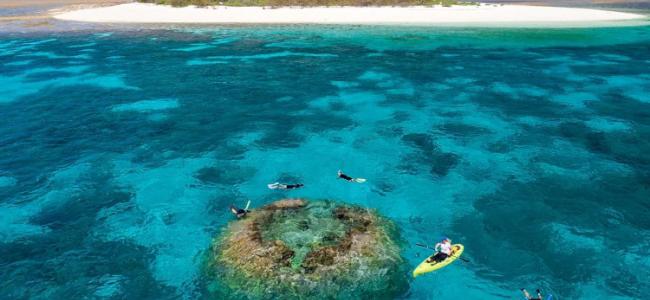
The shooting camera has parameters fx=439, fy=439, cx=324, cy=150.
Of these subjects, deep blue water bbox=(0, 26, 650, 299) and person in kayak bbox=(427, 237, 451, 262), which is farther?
deep blue water bbox=(0, 26, 650, 299)

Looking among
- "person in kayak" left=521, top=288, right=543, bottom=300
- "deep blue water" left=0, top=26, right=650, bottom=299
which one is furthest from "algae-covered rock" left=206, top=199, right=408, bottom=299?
"person in kayak" left=521, top=288, right=543, bottom=300

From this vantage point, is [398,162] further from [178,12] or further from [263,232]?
[178,12]

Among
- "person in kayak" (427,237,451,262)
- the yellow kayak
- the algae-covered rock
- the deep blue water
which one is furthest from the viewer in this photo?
the deep blue water

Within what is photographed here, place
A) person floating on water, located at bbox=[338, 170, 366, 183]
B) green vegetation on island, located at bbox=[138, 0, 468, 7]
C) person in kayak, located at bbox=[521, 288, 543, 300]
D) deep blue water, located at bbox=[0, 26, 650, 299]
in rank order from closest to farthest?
person in kayak, located at bbox=[521, 288, 543, 300] → deep blue water, located at bbox=[0, 26, 650, 299] → person floating on water, located at bbox=[338, 170, 366, 183] → green vegetation on island, located at bbox=[138, 0, 468, 7]

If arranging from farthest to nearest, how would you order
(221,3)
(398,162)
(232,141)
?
1. (221,3)
2. (232,141)
3. (398,162)

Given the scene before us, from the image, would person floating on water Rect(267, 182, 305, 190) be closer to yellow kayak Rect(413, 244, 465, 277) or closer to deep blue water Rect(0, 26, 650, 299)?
deep blue water Rect(0, 26, 650, 299)

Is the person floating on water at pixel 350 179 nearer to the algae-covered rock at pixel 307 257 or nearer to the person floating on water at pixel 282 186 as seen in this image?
the person floating on water at pixel 282 186

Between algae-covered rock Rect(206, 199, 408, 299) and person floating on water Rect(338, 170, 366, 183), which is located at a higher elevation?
person floating on water Rect(338, 170, 366, 183)

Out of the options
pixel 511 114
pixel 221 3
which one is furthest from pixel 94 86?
pixel 221 3
